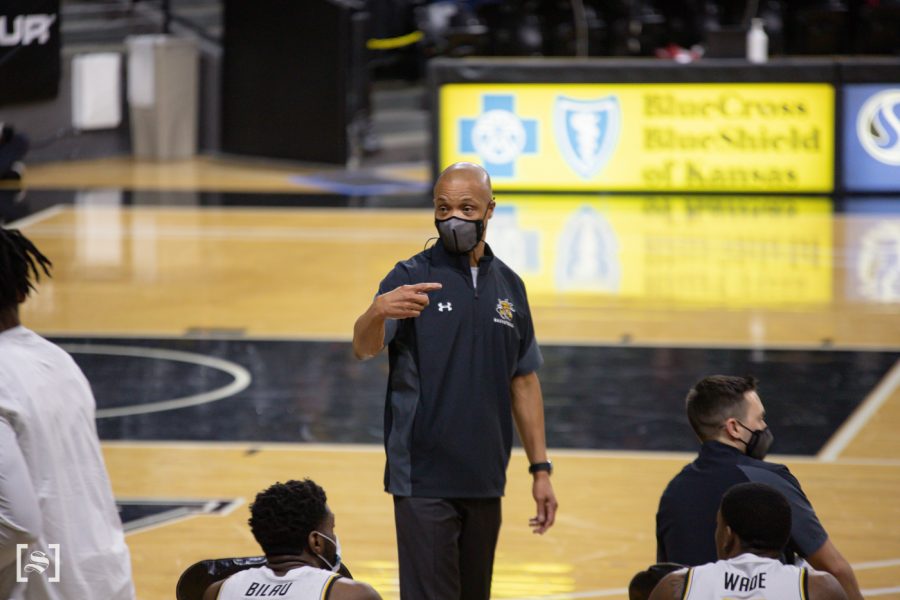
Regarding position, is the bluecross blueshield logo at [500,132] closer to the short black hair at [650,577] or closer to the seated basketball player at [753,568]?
the short black hair at [650,577]

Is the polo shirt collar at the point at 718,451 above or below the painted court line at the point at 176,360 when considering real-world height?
above

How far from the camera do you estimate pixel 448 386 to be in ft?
14.3

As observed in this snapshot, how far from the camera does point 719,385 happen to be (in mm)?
4230

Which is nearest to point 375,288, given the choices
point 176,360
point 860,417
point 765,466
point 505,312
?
point 176,360

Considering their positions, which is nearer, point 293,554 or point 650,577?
point 293,554

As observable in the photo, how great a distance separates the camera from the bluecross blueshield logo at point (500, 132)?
53.6ft

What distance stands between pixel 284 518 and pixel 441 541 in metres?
0.95

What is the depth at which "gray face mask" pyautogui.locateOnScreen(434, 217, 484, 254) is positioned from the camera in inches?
169

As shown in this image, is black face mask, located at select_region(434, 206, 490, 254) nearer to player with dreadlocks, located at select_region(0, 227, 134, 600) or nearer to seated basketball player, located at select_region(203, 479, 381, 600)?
seated basketball player, located at select_region(203, 479, 381, 600)

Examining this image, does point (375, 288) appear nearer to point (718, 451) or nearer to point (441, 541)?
point (441, 541)

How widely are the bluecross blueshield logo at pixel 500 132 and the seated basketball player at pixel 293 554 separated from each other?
13.0 meters

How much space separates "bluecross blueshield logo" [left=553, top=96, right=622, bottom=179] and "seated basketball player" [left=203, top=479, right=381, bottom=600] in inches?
511

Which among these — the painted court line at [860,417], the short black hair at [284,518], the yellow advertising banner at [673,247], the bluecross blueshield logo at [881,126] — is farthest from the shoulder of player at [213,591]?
the bluecross blueshield logo at [881,126]

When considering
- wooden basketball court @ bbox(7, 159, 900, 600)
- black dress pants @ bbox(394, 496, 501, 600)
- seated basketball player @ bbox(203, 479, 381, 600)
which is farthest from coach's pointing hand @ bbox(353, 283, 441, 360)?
wooden basketball court @ bbox(7, 159, 900, 600)
